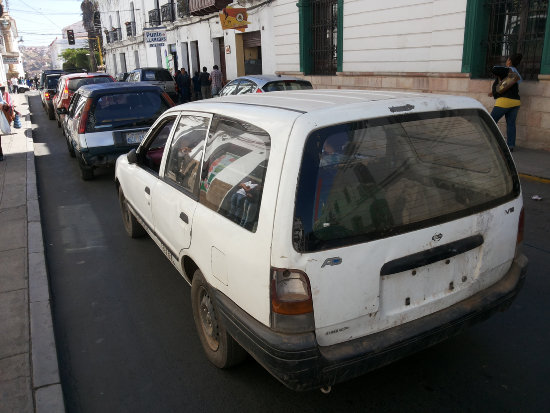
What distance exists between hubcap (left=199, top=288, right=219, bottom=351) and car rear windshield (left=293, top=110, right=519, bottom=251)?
1151 mm

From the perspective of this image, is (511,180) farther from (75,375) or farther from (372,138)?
(75,375)

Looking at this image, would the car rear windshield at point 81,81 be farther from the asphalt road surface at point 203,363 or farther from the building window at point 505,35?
the asphalt road surface at point 203,363

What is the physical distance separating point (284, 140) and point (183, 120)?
1643 millimetres

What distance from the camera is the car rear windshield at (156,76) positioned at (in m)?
20.8

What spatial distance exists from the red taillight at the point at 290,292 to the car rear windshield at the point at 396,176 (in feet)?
0.52

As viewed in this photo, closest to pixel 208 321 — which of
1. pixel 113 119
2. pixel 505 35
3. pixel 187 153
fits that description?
pixel 187 153

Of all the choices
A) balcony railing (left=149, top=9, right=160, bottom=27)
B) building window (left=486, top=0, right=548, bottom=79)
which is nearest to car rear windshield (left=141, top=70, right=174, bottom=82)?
balcony railing (left=149, top=9, right=160, bottom=27)

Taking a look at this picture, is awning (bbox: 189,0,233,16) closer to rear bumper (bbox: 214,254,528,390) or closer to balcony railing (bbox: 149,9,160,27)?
balcony railing (bbox: 149,9,160,27)

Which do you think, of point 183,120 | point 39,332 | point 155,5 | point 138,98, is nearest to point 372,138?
point 183,120

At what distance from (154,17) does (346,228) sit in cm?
3433

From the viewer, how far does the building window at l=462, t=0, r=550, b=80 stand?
31.3ft

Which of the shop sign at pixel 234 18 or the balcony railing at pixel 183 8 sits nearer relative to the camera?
the shop sign at pixel 234 18

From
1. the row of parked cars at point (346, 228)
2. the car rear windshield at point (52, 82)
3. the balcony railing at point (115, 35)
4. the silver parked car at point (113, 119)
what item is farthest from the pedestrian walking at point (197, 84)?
the balcony railing at point (115, 35)

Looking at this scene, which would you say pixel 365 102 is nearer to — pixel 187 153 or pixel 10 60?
pixel 187 153
